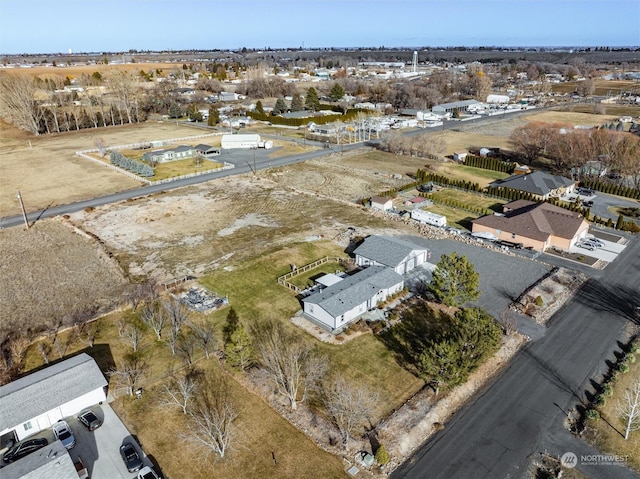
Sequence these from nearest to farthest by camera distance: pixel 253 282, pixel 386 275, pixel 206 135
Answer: pixel 386 275 < pixel 253 282 < pixel 206 135

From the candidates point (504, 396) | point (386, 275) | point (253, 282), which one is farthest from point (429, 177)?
point (504, 396)

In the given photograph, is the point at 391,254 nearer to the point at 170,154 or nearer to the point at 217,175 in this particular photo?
the point at 217,175

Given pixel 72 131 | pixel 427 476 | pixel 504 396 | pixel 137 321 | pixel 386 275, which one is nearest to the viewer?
pixel 427 476

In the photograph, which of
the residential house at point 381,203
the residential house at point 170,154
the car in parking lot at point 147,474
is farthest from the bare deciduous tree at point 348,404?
the residential house at point 170,154

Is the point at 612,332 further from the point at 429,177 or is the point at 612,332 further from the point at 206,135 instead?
the point at 206,135

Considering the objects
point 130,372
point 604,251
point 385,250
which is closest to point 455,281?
point 385,250

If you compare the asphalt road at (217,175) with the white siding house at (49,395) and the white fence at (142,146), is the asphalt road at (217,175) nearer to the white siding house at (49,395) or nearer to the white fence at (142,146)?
the white fence at (142,146)

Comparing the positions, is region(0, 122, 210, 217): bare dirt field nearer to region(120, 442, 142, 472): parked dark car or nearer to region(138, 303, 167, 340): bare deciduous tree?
region(138, 303, 167, 340): bare deciduous tree
